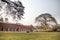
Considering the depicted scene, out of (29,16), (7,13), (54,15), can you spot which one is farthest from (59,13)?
(7,13)

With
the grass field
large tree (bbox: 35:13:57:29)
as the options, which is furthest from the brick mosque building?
large tree (bbox: 35:13:57:29)

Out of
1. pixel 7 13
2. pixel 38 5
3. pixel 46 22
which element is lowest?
pixel 46 22

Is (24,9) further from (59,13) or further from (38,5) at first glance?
(59,13)

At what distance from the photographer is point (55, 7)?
249 centimetres

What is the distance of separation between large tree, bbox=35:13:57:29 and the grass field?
0.16m

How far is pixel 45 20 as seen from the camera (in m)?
2.39

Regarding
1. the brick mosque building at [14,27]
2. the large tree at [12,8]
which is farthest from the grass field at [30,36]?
the large tree at [12,8]

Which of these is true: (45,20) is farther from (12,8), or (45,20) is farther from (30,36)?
(12,8)

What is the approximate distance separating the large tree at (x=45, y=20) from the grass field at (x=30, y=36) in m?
0.16

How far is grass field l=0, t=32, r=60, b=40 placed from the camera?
2.10 metres

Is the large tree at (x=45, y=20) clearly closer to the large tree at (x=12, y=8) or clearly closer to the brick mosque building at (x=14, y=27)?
the brick mosque building at (x=14, y=27)

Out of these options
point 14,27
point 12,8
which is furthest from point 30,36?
point 12,8

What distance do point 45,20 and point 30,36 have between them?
15.9 inches

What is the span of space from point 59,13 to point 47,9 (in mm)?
254
